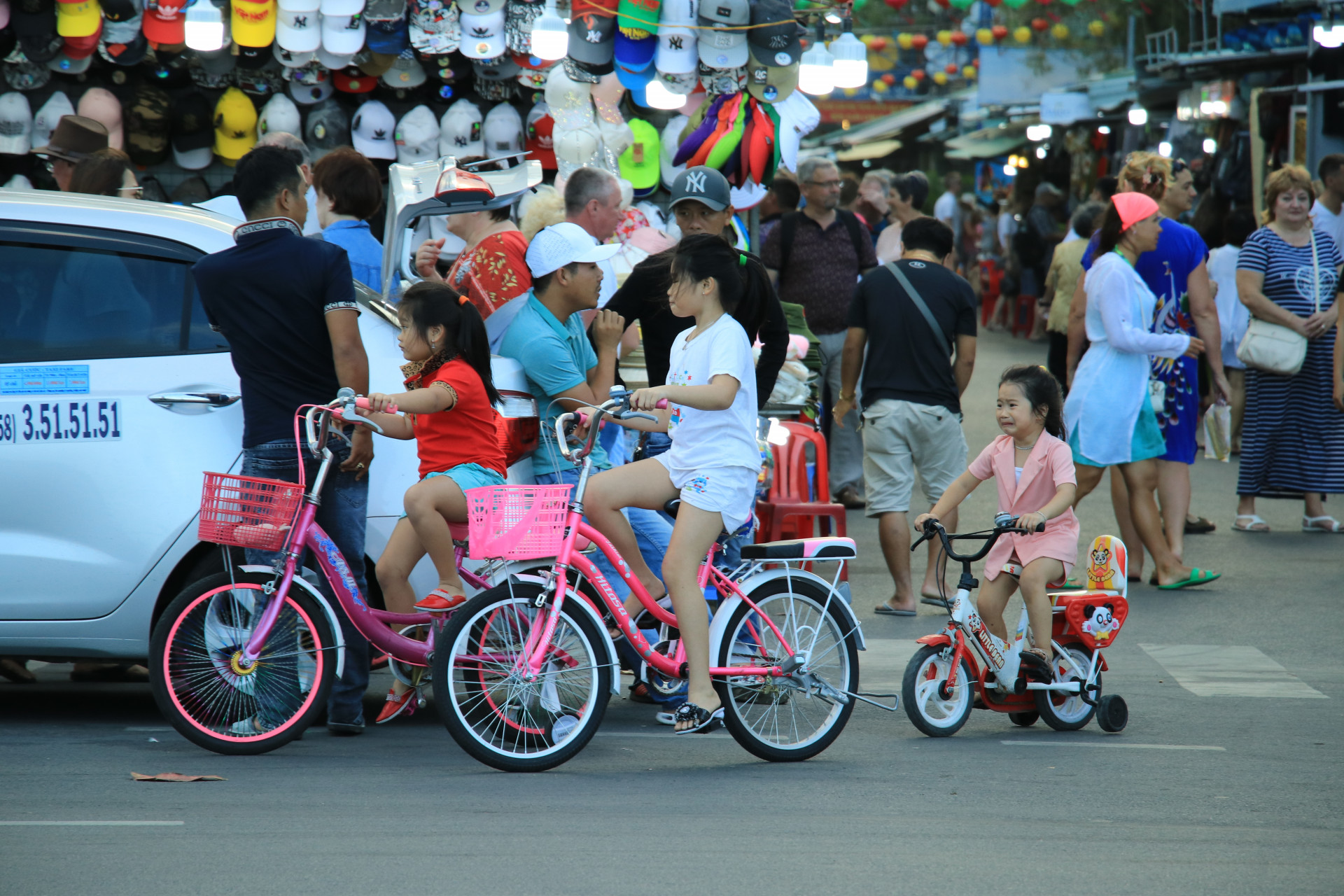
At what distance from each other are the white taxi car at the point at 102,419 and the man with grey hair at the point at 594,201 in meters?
1.76

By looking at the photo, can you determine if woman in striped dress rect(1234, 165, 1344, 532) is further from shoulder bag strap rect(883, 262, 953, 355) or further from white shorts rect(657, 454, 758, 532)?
white shorts rect(657, 454, 758, 532)

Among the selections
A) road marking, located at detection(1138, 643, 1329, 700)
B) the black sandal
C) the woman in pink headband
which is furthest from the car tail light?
the woman in pink headband

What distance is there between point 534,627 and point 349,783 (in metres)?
0.78

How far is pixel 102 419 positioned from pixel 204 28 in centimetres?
524

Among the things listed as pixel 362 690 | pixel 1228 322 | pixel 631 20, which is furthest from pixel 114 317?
pixel 1228 322

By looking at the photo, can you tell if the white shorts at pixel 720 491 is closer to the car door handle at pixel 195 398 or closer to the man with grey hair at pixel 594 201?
the car door handle at pixel 195 398

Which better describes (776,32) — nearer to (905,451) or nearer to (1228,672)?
(905,451)

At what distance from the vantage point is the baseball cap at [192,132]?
1088 cm

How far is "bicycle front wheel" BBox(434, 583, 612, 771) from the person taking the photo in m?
5.09

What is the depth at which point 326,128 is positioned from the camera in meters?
10.9

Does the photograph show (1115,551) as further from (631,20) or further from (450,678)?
(631,20)

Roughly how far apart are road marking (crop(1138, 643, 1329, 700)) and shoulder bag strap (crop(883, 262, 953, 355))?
1919 mm

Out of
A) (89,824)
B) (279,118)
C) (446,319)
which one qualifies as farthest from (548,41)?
(89,824)

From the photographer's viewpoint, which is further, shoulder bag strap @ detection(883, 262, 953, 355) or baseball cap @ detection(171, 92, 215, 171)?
baseball cap @ detection(171, 92, 215, 171)
